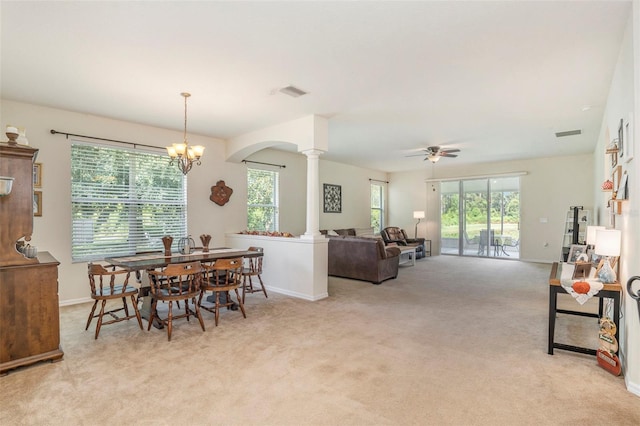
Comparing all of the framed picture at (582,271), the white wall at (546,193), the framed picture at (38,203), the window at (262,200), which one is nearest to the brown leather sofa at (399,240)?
the white wall at (546,193)

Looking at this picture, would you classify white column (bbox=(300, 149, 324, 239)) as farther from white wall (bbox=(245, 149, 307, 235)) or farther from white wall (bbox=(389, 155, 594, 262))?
white wall (bbox=(389, 155, 594, 262))

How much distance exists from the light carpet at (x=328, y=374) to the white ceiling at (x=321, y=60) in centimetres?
265

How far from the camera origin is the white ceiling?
235 centimetres

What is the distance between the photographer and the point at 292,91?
3.82m

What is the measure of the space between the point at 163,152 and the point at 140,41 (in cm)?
298

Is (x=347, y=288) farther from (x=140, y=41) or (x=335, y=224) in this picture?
(x=140, y=41)

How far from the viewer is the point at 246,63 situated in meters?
3.13

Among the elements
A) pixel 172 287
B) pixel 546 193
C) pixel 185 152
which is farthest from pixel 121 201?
pixel 546 193

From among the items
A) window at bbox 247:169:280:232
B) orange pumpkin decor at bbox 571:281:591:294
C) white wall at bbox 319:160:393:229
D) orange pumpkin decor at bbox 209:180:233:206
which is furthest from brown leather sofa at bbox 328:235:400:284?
orange pumpkin decor at bbox 571:281:591:294

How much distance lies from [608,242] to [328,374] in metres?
2.41

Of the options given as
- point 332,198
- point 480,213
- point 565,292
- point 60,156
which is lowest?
point 565,292

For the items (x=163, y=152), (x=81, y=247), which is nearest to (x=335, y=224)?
Answer: (x=163, y=152)

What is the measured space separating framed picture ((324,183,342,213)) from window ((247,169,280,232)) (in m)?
1.83

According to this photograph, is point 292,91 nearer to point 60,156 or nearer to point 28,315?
point 28,315
